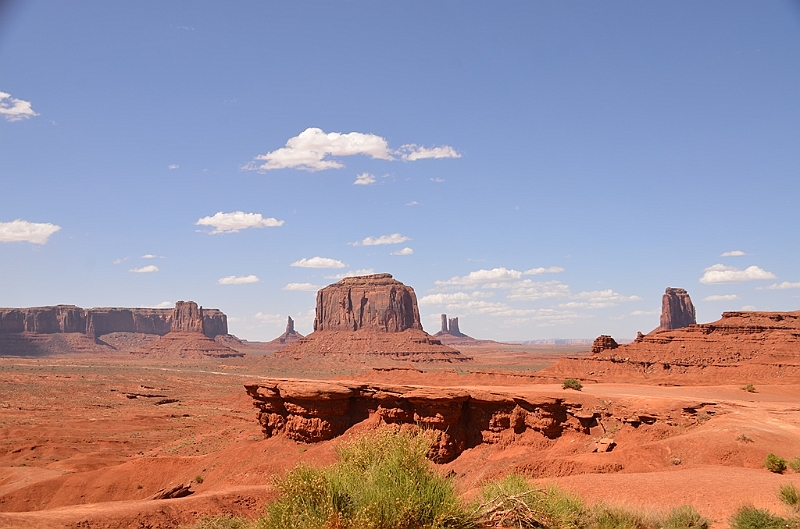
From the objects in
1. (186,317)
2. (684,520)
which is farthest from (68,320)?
(684,520)

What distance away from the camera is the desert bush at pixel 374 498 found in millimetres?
A: 8078

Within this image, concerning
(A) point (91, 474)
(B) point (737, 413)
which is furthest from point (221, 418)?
(B) point (737, 413)

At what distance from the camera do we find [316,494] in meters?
8.55

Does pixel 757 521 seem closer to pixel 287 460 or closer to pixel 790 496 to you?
pixel 790 496

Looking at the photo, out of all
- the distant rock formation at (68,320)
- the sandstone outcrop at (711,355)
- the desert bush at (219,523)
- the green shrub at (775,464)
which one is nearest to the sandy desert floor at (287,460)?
the green shrub at (775,464)

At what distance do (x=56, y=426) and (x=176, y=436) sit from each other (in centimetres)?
1078

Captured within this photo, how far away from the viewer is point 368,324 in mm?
131875

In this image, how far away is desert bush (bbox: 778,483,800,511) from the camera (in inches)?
504

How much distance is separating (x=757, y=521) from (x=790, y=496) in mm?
2376

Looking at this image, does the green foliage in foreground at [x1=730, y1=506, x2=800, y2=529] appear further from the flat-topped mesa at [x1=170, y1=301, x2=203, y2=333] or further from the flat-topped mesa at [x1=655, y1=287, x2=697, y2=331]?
the flat-topped mesa at [x1=170, y1=301, x2=203, y2=333]

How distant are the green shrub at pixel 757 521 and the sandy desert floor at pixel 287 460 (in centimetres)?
85

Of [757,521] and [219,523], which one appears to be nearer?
[757,521]

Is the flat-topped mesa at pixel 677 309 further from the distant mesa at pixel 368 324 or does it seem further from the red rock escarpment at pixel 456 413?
the red rock escarpment at pixel 456 413

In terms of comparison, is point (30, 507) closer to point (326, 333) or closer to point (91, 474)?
point (91, 474)
